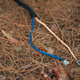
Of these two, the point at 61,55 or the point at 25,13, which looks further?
the point at 25,13

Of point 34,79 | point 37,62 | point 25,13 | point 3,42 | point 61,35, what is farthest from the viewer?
point 25,13

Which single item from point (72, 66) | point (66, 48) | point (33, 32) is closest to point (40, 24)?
point (33, 32)

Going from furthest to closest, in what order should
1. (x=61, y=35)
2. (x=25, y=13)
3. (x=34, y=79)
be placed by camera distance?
1. (x=25, y=13)
2. (x=61, y=35)
3. (x=34, y=79)

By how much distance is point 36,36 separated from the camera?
1.44 metres

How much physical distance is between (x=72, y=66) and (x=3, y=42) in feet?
2.80

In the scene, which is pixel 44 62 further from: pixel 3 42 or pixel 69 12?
pixel 69 12

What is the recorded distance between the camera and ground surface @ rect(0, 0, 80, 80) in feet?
3.94

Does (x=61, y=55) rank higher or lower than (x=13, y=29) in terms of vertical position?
lower

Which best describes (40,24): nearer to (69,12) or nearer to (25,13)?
(25,13)

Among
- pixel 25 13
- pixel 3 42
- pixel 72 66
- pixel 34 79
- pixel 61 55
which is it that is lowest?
pixel 34 79

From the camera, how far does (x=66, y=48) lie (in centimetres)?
137

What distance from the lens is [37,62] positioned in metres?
1.24

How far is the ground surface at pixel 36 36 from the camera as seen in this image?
1202mm

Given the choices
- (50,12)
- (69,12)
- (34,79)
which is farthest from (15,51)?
(69,12)
